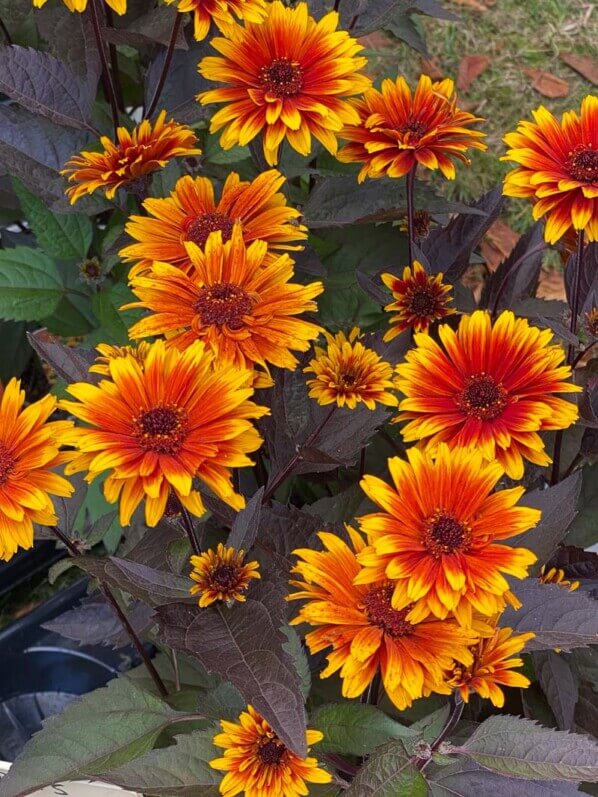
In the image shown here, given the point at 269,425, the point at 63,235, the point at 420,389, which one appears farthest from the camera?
the point at 63,235

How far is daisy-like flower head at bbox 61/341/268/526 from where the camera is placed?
0.53 meters

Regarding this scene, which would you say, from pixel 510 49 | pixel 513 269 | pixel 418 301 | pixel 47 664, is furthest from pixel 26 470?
pixel 510 49

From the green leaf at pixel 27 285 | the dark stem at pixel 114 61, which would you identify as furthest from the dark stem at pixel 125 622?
the dark stem at pixel 114 61

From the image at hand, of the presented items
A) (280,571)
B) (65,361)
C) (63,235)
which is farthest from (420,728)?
(63,235)

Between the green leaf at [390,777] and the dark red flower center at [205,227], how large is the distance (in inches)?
14.4

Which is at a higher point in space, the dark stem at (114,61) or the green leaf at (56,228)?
the dark stem at (114,61)

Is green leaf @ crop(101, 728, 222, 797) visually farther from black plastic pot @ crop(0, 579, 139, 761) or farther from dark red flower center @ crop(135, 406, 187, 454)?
black plastic pot @ crop(0, 579, 139, 761)

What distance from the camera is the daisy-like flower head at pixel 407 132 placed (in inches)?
28.6

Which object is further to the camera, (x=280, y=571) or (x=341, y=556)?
(x=280, y=571)

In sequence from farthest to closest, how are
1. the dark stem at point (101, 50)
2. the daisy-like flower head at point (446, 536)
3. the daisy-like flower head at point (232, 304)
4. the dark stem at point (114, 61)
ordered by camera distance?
the dark stem at point (114, 61)
the dark stem at point (101, 50)
the daisy-like flower head at point (232, 304)
the daisy-like flower head at point (446, 536)

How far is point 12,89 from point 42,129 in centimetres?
8

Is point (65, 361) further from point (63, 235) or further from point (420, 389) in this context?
point (63, 235)

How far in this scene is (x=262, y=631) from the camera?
0.59 meters

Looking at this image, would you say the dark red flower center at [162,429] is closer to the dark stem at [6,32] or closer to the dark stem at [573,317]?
the dark stem at [573,317]
